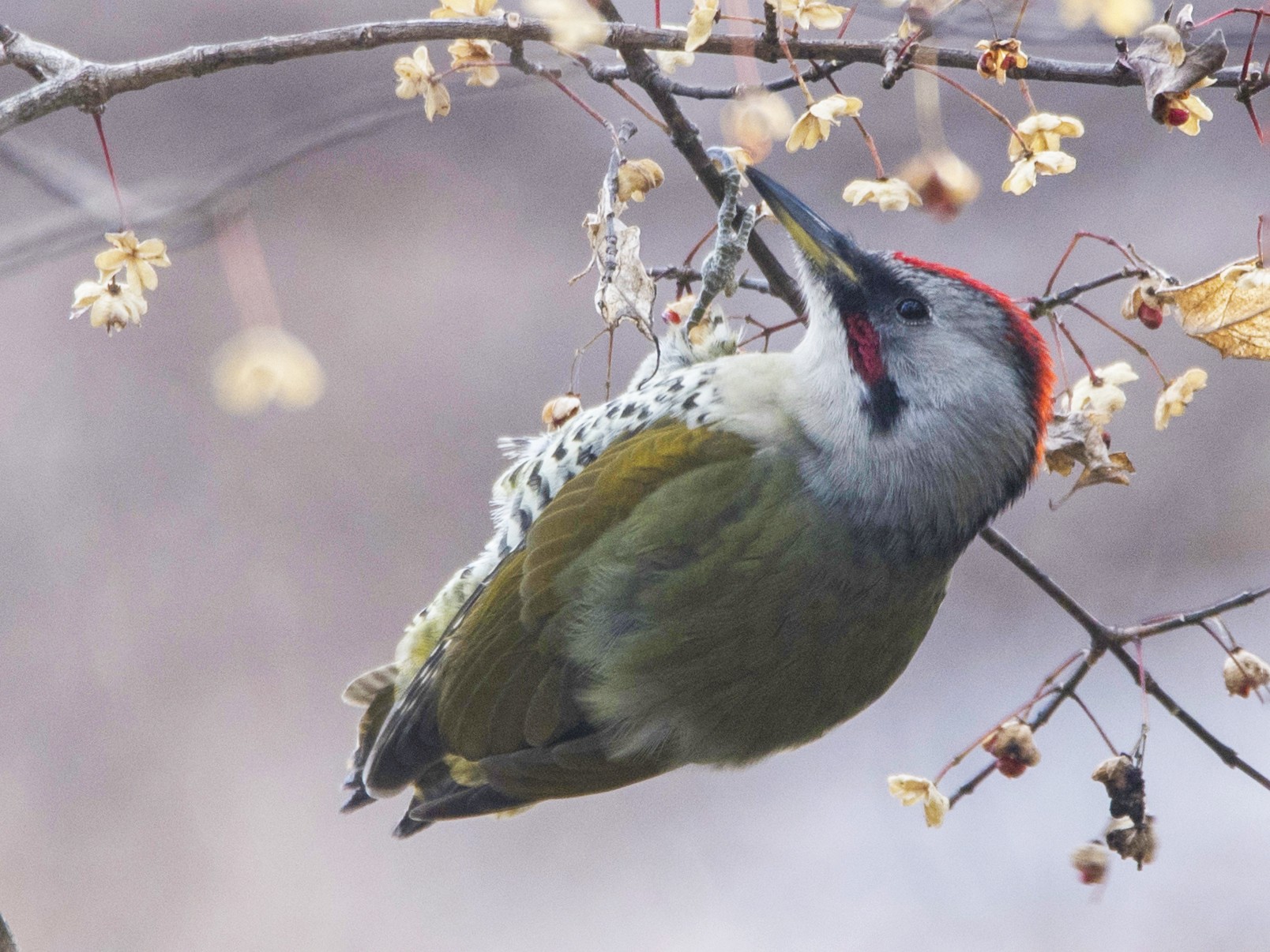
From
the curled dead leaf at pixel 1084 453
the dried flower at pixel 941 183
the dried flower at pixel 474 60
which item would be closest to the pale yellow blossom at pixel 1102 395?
the curled dead leaf at pixel 1084 453

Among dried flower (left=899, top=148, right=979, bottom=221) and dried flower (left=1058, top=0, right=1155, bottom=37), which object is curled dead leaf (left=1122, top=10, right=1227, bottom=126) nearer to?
dried flower (left=1058, top=0, right=1155, bottom=37)

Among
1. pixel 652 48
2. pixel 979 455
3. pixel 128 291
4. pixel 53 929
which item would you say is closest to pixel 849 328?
pixel 979 455

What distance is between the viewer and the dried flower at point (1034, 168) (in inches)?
77.3

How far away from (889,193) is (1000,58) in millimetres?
356

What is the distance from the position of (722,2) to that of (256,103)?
3.28 m

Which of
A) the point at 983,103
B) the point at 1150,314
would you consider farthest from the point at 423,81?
the point at 1150,314

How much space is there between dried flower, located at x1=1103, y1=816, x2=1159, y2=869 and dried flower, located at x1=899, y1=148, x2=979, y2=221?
1.01 meters

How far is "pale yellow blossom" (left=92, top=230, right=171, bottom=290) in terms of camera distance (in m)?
2.07

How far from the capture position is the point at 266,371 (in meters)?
2.35

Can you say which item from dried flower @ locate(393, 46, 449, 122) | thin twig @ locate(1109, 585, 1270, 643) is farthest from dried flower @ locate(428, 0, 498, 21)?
thin twig @ locate(1109, 585, 1270, 643)

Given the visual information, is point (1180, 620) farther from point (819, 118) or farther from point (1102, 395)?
point (819, 118)

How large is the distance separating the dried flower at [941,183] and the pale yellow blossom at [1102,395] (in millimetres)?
394

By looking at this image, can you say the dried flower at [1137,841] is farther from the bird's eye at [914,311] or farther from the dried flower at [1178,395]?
the bird's eye at [914,311]

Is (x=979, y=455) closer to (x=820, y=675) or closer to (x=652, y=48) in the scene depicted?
(x=820, y=675)
